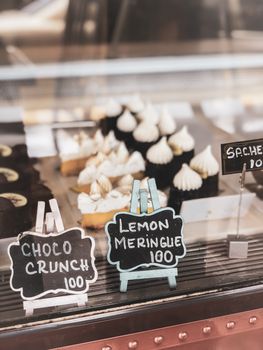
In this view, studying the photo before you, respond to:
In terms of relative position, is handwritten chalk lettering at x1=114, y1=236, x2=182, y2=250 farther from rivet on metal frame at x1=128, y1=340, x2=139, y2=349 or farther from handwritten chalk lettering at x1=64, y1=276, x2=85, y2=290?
rivet on metal frame at x1=128, y1=340, x2=139, y2=349

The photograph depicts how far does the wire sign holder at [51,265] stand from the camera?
1166mm

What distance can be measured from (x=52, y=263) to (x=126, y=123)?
117 cm

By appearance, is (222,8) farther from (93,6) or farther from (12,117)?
(12,117)

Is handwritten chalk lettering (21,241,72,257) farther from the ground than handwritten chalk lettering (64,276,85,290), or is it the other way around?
handwritten chalk lettering (21,241,72,257)

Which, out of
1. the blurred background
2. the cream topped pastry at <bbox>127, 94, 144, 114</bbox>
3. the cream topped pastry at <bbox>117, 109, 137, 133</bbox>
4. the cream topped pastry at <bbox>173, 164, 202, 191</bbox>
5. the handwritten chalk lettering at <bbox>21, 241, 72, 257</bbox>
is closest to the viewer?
the handwritten chalk lettering at <bbox>21, 241, 72, 257</bbox>

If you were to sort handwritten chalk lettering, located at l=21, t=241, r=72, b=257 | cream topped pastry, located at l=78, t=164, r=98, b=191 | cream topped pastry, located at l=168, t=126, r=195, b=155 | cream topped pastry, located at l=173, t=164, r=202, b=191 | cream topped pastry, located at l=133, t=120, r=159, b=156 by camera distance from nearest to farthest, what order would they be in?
handwritten chalk lettering, located at l=21, t=241, r=72, b=257
cream topped pastry, located at l=173, t=164, r=202, b=191
cream topped pastry, located at l=78, t=164, r=98, b=191
cream topped pastry, located at l=168, t=126, r=195, b=155
cream topped pastry, located at l=133, t=120, r=159, b=156

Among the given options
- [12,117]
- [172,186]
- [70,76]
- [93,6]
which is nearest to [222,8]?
[93,6]

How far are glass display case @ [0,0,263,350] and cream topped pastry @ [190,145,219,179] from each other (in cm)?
2

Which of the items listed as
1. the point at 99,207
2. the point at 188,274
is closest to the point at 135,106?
the point at 99,207

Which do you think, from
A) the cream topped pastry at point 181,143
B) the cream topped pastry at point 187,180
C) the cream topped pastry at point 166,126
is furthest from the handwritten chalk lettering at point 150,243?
the cream topped pastry at point 166,126

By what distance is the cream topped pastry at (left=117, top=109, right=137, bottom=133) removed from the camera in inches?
88.7

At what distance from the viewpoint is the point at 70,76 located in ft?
10.5

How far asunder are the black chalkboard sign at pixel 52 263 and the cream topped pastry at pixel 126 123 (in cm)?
110

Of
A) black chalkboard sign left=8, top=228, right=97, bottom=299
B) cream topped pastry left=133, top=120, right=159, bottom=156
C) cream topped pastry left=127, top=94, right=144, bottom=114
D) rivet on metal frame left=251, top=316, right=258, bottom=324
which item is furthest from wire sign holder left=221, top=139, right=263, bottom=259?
cream topped pastry left=127, top=94, right=144, bottom=114
